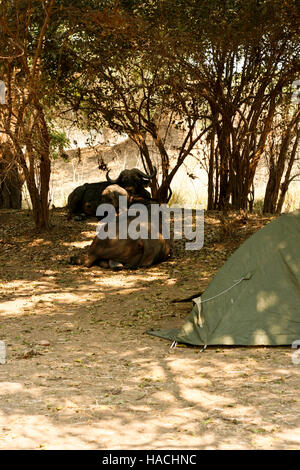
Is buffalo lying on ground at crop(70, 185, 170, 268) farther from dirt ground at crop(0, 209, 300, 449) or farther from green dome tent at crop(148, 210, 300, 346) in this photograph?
green dome tent at crop(148, 210, 300, 346)

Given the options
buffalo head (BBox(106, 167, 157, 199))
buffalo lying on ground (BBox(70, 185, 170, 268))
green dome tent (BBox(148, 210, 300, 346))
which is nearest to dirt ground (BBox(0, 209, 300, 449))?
green dome tent (BBox(148, 210, 300, 346))

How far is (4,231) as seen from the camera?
12391mm

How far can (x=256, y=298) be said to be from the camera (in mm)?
6680

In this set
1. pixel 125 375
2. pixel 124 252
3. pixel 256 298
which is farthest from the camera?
pixel 124 252

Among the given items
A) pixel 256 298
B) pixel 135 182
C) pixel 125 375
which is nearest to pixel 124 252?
pixel 135 182

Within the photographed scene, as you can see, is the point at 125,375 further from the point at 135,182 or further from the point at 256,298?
the point at 135,182

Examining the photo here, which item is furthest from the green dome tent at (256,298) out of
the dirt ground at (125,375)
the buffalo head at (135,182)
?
the buffalo head at (135,182)

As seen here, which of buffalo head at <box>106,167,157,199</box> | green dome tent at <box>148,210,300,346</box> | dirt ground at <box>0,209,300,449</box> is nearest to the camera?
dirt ground at <box>0,209,300,449</box>

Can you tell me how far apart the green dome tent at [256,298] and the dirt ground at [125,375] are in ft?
0.71

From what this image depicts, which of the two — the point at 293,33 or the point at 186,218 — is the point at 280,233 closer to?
the point at 293,33

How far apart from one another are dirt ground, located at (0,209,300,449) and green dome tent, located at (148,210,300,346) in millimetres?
215

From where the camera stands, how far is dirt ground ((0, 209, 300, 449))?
4.26m

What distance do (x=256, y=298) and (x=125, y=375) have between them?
1.74m

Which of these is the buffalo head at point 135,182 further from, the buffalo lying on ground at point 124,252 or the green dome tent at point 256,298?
the green dome tent at point 256,298
